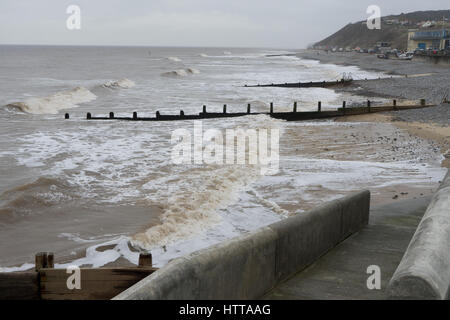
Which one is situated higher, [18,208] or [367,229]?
[367,229]

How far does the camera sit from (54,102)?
1688 inches

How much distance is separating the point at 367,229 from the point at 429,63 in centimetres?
8871

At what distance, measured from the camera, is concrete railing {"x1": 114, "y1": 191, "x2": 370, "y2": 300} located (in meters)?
3.80

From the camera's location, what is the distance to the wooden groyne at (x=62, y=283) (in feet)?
16.2

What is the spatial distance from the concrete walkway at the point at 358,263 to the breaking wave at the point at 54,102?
33705 millimetres

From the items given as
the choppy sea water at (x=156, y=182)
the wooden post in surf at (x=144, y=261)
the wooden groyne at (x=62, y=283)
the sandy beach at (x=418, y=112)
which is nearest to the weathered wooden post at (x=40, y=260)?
the wooden groyne at (x=62, y=283)

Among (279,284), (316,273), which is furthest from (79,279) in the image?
(316,273)

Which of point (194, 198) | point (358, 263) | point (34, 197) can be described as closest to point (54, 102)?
point (34, 197)

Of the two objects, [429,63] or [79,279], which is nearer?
[79,279]

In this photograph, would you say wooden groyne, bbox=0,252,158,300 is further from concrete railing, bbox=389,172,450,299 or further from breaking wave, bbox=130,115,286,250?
breaking wave, bbox=130,115,286,250

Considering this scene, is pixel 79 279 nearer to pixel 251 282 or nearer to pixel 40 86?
pixel 251 282

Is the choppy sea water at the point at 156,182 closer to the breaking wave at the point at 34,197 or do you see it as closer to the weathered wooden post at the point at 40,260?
the breaking wave at the point at 34,197

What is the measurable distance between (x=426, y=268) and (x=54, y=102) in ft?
140
